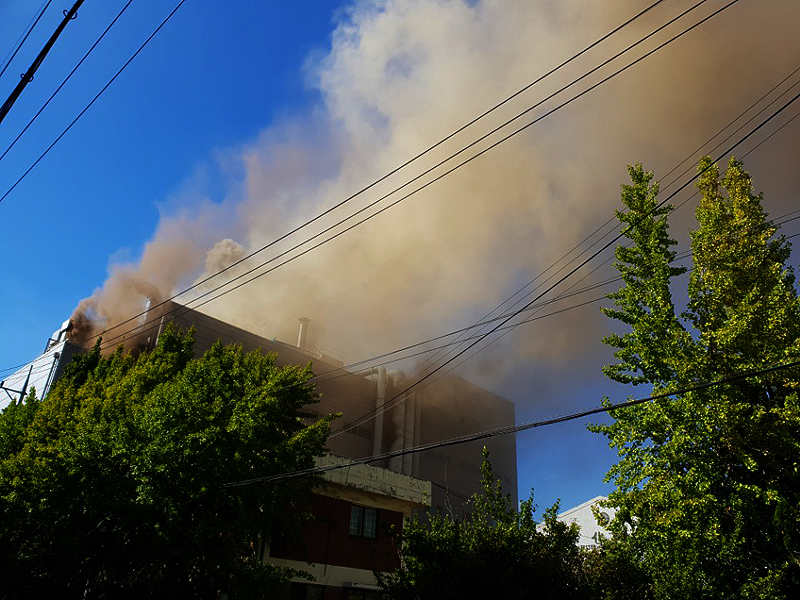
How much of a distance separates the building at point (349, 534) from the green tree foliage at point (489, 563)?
4039mm

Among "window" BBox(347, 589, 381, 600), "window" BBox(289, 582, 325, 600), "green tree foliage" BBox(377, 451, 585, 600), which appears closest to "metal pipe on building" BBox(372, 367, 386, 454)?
"window" BBox(347, 589, 381, 600)

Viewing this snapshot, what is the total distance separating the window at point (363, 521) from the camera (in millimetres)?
20344

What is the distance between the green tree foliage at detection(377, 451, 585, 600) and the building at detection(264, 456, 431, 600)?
13.3 ft

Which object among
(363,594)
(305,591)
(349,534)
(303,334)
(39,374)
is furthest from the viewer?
(303,334)

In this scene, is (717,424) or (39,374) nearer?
(717,424)

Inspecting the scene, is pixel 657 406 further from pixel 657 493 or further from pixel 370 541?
pixel 370 541

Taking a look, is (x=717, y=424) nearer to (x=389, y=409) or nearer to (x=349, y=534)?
(x=349, y=534)

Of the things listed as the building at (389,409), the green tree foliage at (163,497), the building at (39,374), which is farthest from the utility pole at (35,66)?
the building at (389,409)

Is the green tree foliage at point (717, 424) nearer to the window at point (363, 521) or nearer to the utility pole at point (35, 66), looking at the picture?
the window at point (363, 521)

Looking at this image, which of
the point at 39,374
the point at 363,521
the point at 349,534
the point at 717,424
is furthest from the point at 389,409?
the point at 717,424

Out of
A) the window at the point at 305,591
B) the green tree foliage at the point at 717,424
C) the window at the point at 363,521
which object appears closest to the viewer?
the green tree foliage at the point at 717,424

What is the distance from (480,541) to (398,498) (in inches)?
293

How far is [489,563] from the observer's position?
43.6 feet

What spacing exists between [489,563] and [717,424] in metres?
5.41
